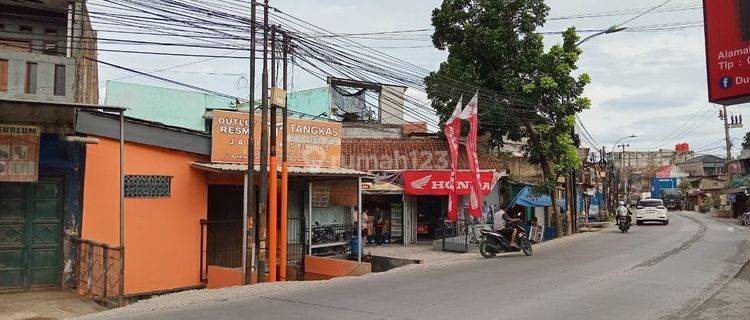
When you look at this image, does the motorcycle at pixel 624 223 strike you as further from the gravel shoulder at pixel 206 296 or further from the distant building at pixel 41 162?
the distant building at pixel 41 162

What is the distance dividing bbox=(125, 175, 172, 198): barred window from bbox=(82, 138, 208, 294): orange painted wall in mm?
101

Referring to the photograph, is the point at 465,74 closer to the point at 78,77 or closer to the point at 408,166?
the point at 408,166

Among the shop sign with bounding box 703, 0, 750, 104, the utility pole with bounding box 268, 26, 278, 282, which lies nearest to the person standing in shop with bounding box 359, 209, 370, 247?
the utility pole with bounding box 268, 26, 278, 282

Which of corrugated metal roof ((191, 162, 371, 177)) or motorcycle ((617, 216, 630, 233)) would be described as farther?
motorcycle ((617, 216, 630, 233))

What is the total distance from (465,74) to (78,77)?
1597 centimetres

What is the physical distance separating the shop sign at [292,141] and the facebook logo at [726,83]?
430 inches

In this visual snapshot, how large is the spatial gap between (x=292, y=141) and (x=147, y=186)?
432 cm

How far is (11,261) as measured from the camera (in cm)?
1143

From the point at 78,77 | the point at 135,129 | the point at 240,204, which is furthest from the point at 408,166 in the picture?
the point at 78,77

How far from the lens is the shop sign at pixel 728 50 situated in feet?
24.5

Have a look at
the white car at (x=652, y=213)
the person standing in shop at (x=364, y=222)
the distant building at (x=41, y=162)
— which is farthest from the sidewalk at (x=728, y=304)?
the white car at (x=652, y=213)

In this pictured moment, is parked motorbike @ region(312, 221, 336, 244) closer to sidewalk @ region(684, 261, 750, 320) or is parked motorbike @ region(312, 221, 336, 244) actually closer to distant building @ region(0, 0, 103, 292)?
distant building @ region(0, 0, 103, 292)

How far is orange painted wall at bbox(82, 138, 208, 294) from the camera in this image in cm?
1226

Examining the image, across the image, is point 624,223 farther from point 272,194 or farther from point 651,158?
point 651,158
